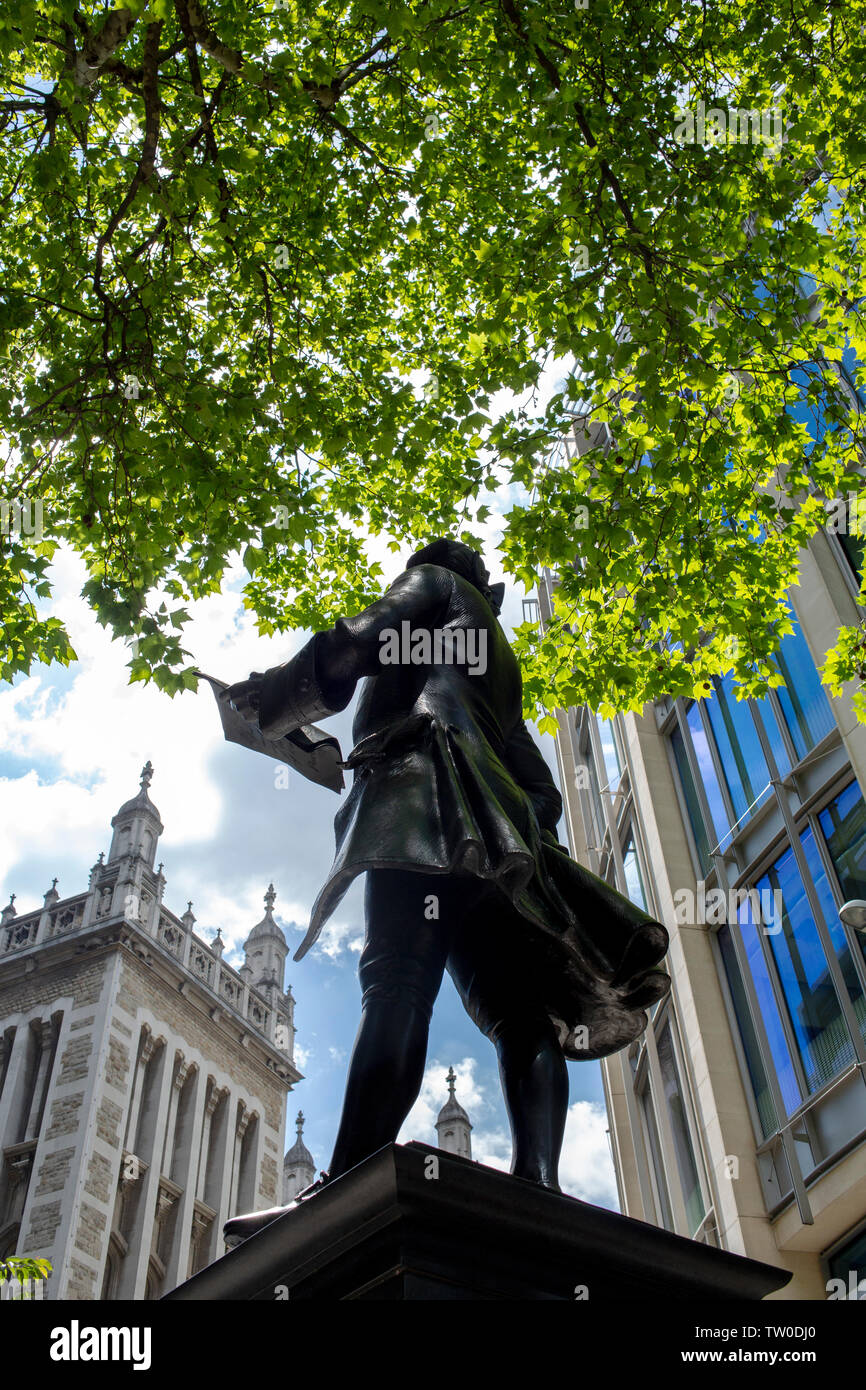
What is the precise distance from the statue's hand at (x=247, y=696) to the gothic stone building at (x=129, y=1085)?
34362 millimetres

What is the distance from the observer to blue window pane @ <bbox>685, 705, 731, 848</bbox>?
58.4 feet

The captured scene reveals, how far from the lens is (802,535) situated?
9.89m

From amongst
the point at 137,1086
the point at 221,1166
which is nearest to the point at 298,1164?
the point at 221,1166

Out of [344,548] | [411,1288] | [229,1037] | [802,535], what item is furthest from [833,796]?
[229,1037]

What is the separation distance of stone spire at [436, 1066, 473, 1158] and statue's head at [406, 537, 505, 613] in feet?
181

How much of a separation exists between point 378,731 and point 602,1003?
3.47 feet

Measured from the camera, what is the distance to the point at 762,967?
15727 millimetres

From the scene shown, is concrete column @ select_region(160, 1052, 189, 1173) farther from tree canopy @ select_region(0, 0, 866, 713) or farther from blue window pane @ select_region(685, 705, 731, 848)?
tree canopy @ select_region(0, 0, 866, 713)

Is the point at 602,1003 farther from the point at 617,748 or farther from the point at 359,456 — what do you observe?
the point at 617,748

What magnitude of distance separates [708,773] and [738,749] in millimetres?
1215

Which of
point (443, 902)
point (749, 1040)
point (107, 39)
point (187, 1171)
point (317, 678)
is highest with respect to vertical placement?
point (187, 1171)

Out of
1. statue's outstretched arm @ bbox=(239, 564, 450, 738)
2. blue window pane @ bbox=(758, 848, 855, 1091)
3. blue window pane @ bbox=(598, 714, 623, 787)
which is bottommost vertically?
statue's outstretched arm @ bbox=(239, 564, 450, 738)

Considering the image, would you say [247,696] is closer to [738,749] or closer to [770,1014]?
[770,1014]

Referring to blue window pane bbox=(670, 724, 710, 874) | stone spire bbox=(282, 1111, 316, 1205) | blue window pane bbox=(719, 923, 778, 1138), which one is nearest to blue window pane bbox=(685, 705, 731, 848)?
blue window pane bbox=(670, 724, 710, 874)
